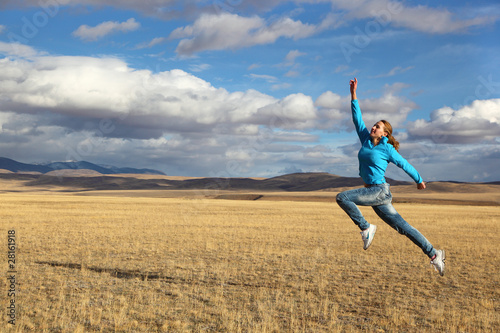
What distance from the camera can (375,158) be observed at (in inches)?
264

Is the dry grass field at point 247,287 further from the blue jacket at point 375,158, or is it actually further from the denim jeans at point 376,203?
the blue jacket at point 375,158

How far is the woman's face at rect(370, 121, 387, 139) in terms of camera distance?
22.3ft

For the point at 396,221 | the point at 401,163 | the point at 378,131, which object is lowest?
the point at 396,221

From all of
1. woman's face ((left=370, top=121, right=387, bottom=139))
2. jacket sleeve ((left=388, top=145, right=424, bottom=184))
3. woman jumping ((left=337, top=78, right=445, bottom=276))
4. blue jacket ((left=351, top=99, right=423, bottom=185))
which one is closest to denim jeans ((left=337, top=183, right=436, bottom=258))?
woman jumping ((left=337, top=78, right=445, bottom=276))

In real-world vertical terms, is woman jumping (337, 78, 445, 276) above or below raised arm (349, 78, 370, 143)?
below

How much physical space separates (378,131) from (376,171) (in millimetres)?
660

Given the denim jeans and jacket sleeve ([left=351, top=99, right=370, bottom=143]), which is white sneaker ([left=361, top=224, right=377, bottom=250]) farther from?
jacket sleeve ([left=351, top=99, right=370, bottom=143])

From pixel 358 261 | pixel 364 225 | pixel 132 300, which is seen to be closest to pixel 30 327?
pixel 132 300

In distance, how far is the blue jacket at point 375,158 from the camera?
6660 millimetres

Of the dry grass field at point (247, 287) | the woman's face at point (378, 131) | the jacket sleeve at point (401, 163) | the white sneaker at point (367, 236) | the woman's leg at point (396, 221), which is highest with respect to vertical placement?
the woman's face at point (378, 131)

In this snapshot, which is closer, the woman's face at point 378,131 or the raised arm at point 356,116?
the woman's face at point 378,131

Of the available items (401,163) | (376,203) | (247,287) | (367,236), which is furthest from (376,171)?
(247,287)

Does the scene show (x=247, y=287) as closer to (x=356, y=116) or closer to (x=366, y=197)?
(x=366, y=197)

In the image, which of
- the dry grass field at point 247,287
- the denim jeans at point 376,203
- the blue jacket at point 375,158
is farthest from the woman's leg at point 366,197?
the dry grass field at point 247,287
